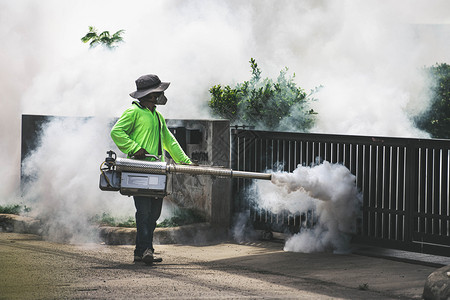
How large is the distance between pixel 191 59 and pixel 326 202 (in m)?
13.6

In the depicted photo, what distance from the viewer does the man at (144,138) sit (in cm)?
868

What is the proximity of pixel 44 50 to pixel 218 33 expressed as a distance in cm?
543

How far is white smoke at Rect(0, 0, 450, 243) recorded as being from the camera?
16.8m

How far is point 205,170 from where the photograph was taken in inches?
343

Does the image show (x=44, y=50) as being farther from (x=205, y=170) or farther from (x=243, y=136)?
(x=205, y=170)

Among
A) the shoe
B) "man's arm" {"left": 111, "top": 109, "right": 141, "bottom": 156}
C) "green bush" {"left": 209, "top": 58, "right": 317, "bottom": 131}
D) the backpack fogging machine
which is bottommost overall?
the shoe

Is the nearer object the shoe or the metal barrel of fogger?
the metal barrel of fogger

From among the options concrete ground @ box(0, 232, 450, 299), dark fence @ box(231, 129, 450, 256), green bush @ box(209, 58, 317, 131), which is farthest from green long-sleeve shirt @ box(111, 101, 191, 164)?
green bush @ box(209, 58, 317, 131)

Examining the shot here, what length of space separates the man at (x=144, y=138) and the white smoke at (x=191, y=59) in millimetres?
2820

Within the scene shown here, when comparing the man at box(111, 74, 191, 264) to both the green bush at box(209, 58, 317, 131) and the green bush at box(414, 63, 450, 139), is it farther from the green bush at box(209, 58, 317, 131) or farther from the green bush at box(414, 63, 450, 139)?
the green bush at box(414, 63, 450, 139)

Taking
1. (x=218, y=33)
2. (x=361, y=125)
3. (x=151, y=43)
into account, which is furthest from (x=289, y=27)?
(x=151, y=43)

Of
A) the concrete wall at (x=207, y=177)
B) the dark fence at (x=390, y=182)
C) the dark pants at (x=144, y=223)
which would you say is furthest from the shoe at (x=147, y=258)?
the concrete wall at (x=207, y=177)

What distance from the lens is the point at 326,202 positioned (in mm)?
9406

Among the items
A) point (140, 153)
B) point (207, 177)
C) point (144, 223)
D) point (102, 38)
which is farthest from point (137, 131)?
point (102, 38)
